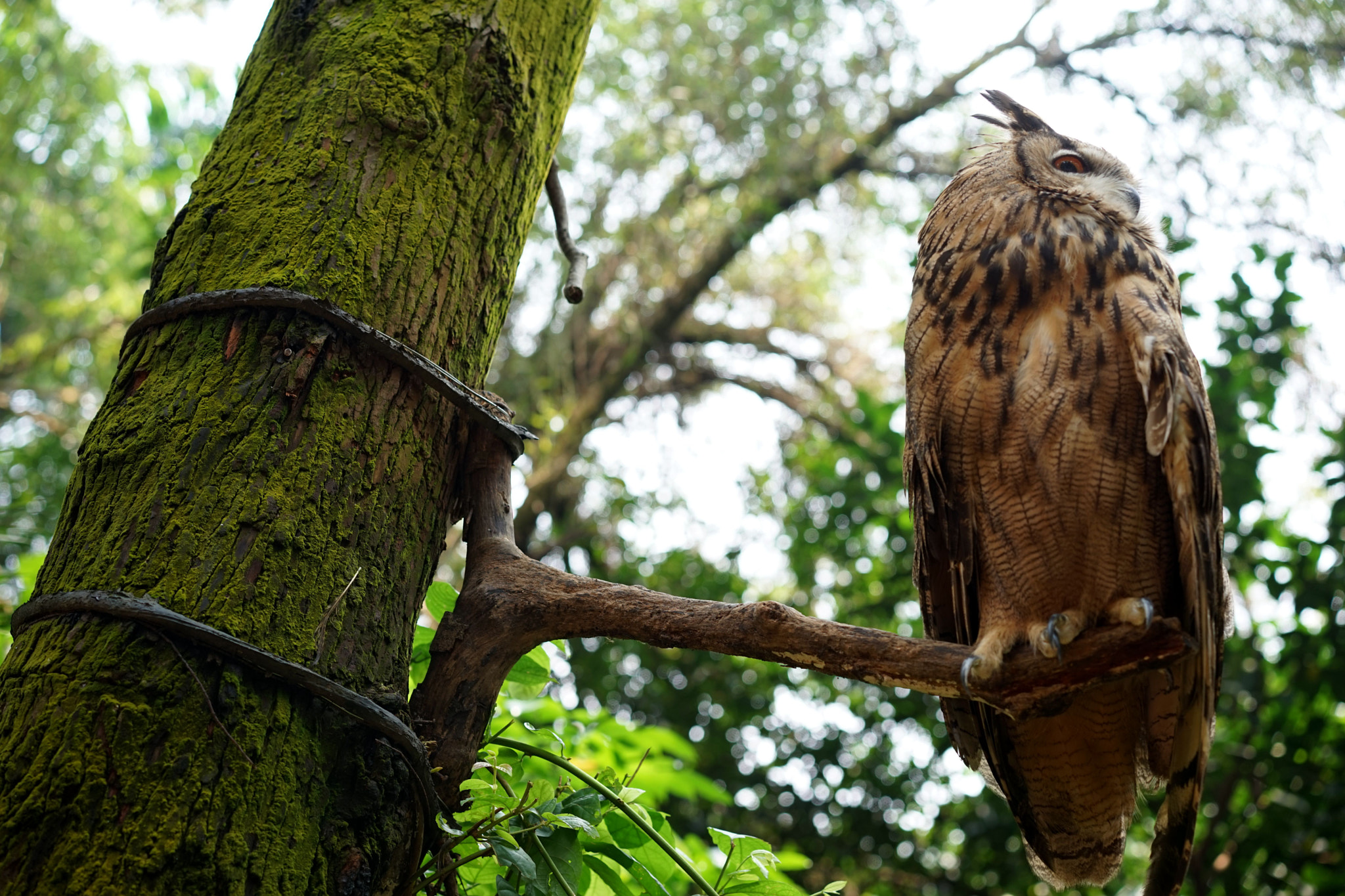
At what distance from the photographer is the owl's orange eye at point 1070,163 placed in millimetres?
2264

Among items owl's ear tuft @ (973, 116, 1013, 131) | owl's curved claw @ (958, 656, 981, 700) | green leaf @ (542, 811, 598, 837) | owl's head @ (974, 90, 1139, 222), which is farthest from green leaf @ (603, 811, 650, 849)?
owl's ear tuft @ (973, 116, 1013, 131)

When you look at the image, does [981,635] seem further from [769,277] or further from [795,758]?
[769,277]

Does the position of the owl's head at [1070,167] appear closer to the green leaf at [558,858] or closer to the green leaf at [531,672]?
the green leaf at [531,672]

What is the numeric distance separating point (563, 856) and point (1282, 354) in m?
4.05

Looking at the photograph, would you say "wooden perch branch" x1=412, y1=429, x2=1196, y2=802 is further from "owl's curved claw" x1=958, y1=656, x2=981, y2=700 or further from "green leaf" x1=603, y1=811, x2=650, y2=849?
"green leaf" x1=603, y1=811, x2=650, y2=849

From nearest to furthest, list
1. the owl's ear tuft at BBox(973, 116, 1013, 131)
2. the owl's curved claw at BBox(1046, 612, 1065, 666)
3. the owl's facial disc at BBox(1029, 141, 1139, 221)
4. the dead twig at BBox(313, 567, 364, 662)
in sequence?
the dead twig at BBox(313, 567, 364, 662) → the owl's curved claw at BBox(1046, 612, 1065, 666) → the owl's facial disc at BBox(1029, 141, 1139, 221) → the owl's ear tuft at BBox(973, 116, 1013, 131)

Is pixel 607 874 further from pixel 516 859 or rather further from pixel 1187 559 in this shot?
pixel 1187 559

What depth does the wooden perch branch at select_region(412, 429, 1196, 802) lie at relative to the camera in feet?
4.57

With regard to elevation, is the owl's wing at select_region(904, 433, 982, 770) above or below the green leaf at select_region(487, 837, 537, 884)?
above

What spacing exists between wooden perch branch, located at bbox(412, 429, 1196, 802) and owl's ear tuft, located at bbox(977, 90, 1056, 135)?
4.59ft

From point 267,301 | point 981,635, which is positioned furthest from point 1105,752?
point 267,301

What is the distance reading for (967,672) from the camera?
141cm

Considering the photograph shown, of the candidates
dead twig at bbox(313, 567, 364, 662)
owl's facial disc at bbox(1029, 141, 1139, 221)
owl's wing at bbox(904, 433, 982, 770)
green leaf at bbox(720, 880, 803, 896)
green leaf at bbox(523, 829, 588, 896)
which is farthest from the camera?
Result: owl's facial disc at bbox(1029, 141, 1139, 221)

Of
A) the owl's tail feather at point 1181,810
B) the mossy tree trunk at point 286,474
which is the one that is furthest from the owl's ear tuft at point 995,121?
the owl's tail feather at point 1181,810
